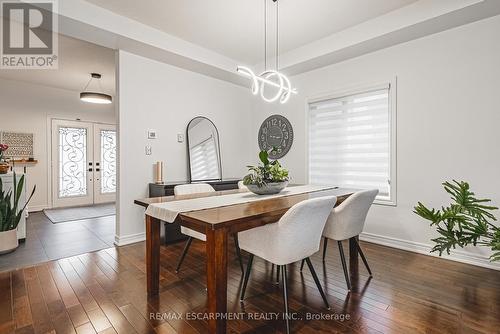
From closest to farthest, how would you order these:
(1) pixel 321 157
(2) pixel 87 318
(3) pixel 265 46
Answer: (2) pixel 87 318 → (3) pixel 265 46 → (1) pixel 321 157

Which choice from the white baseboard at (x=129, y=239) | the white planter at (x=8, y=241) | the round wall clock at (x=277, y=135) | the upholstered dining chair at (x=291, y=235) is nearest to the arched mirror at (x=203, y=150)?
the round wall clock at (x=277, y=135)

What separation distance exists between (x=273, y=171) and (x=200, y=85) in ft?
8.21

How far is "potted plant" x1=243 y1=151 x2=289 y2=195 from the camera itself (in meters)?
2.32

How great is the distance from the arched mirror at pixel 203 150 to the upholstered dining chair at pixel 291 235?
2.38 m

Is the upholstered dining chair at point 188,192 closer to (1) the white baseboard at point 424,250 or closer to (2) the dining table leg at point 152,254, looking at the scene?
(2) the dining table leg at point 152,254

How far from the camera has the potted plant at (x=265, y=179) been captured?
232 cm

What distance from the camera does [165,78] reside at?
3.75 metres

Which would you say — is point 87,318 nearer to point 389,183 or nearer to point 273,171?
point 273,171

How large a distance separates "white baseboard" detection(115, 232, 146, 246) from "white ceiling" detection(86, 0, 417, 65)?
2.68m

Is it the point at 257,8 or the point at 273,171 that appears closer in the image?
the point at 273,171

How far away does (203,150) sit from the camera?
4.16 m

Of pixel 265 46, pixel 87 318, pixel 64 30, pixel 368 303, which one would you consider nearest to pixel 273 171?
pixel 368 303

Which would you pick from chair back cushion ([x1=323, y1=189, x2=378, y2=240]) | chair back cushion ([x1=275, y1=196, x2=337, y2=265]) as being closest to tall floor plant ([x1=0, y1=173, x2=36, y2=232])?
chair back cushion ([x1=275, y1=196, x2=337, y2=265])

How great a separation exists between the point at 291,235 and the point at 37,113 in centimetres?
636
